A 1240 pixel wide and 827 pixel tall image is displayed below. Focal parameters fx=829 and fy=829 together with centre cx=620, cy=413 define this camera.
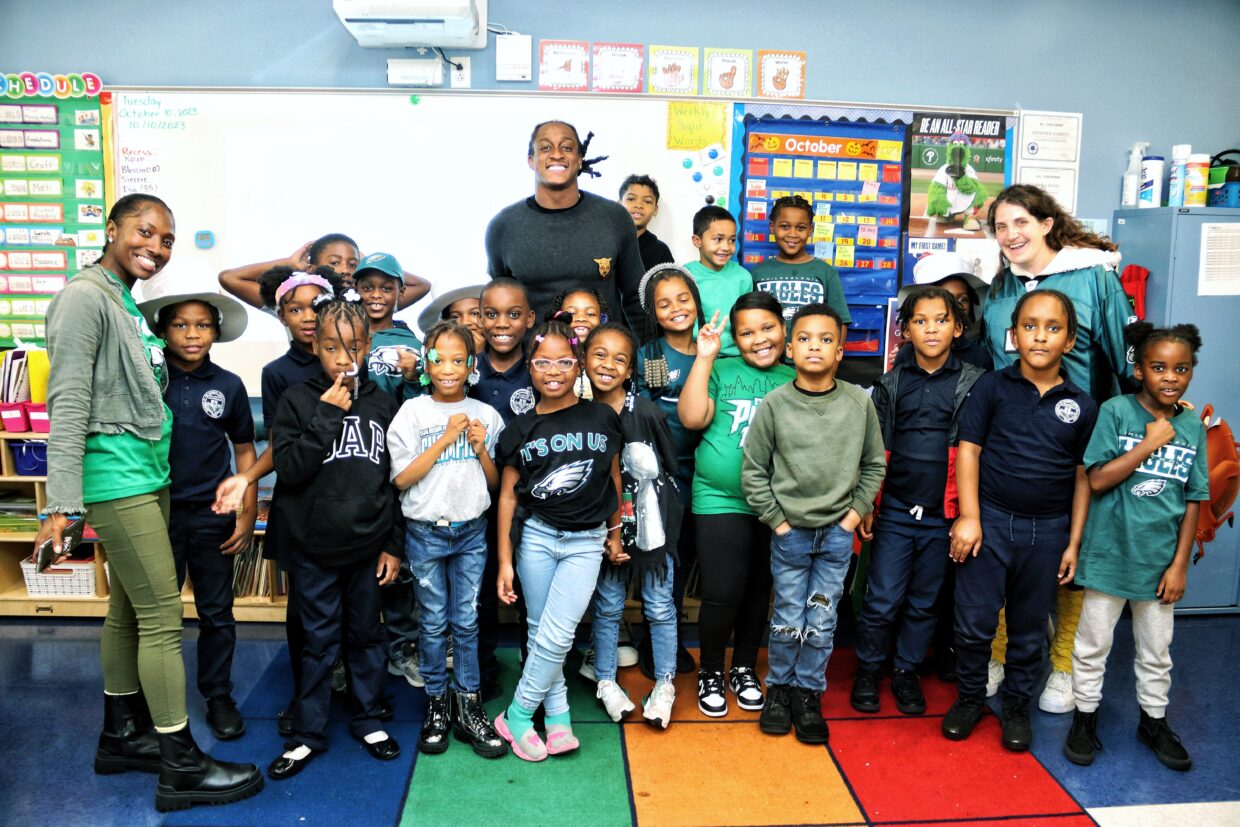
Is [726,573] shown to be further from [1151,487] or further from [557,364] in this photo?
[1151,487]

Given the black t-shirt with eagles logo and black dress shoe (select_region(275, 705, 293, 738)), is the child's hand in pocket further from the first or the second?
black dress shoe (select_region(275, 705, 293, 738))

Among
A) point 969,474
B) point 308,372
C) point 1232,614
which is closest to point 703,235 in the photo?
point 969,474

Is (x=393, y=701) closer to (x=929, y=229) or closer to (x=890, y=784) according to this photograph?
(x=890, y=784)

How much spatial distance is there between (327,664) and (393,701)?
1.53 feet

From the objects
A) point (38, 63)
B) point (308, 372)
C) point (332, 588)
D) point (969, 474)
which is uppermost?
point (38, 63)

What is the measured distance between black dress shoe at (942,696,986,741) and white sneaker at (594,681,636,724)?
908 mm

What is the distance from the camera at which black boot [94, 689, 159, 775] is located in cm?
218

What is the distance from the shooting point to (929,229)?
3594mm

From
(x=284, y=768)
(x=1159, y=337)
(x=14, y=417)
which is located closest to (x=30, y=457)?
(x=14, y=417)

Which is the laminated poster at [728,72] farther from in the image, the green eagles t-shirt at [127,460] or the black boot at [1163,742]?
the black boot at [1163,742]

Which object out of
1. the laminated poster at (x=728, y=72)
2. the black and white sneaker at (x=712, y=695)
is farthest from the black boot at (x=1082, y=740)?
the laminated poster at (x=728, y=72)

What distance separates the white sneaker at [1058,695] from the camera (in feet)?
8.32

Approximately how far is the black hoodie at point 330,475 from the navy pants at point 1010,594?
5.41 ft

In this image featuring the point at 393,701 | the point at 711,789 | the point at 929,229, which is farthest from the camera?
the point at 929,229
